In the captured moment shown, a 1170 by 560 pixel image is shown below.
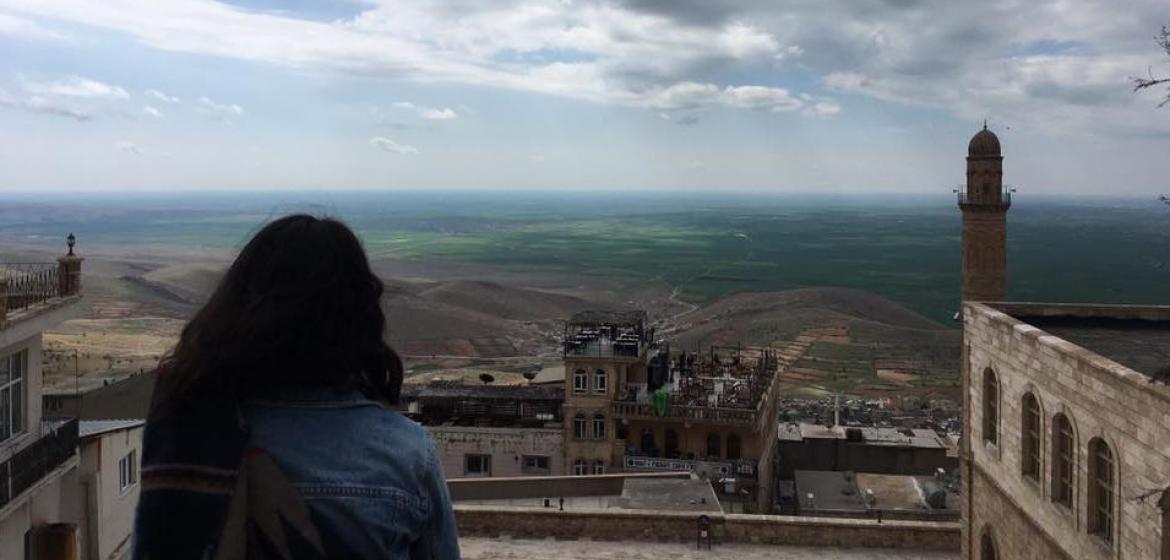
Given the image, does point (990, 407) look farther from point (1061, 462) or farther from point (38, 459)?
point (38, 459)

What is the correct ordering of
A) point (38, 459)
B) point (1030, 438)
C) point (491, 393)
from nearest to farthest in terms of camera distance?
point (38, 459), point (1030, 438), point (491, 393)

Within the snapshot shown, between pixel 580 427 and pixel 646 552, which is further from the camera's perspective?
pixel 580 427

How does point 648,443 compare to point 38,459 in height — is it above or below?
below

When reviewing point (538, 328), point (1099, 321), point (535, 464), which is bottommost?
point (538, 328)

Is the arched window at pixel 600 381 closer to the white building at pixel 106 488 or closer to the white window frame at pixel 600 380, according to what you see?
the white window frame at pixel 600 380

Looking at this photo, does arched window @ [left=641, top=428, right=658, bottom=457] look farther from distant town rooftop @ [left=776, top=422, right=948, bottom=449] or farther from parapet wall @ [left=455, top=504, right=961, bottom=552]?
parapet wall @ [left=455, top=504, right=961, bottom=552]

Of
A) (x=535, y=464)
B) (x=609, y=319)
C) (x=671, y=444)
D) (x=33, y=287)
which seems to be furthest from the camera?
(x=609, y=319)

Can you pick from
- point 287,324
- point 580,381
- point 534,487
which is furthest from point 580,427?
point 287,324

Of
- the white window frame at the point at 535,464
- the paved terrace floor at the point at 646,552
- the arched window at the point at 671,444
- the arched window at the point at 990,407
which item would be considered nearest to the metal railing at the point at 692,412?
the arched window at the point at 671,444
